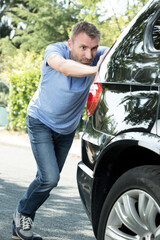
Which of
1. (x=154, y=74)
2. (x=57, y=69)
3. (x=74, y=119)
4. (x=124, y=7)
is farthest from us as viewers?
(x=124, y=7)

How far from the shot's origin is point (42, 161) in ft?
12.9

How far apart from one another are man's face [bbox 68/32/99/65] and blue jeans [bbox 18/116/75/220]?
64 cm

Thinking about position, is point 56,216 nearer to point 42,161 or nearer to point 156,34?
point 42,161

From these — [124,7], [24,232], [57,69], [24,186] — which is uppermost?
[124,7]

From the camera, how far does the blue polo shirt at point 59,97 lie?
12.4ft

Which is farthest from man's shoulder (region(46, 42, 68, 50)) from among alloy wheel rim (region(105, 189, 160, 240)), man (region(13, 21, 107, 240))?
alloy wheel rim (region(105, 189, 160, 240))

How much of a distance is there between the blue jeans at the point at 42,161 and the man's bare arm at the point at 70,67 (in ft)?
1.95

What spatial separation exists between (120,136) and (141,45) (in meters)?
0.54

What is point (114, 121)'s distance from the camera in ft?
9.32

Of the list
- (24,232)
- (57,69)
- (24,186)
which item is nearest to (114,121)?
(57,69)

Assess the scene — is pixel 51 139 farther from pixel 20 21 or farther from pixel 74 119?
pixel 20 21

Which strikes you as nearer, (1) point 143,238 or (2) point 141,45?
(1) point 143,238

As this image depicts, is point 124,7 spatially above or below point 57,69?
above

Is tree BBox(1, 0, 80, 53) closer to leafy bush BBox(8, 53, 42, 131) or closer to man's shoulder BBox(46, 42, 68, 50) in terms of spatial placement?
leafy bush BBox(8, 53, 42, 131)
